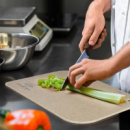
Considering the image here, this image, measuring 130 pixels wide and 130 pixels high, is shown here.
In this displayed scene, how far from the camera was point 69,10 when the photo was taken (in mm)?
2938

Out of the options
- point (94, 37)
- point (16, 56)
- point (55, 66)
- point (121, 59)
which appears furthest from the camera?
point (55, 66)

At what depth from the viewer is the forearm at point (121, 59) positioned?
4.22 feet

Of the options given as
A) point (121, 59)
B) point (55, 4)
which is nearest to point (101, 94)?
point (121, 59)

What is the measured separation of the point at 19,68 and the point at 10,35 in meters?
0.27

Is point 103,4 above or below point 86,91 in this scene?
above

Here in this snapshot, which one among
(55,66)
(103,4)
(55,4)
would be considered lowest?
(55,66)

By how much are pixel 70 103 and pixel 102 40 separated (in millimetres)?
409

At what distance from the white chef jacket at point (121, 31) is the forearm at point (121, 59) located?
0.44 m

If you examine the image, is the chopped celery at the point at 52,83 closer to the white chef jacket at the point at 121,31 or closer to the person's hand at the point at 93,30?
the person's hand at the point at 93,30

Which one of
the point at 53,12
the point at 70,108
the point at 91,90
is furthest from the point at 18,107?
the point at 53,12

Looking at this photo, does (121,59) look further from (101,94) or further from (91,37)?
(91,37)

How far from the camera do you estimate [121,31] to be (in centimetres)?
180

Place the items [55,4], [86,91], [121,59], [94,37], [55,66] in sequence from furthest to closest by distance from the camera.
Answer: [55,4]
[55,66]
[94,37]
[86,91]
[121,59]

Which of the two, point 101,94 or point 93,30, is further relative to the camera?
point 93,30
